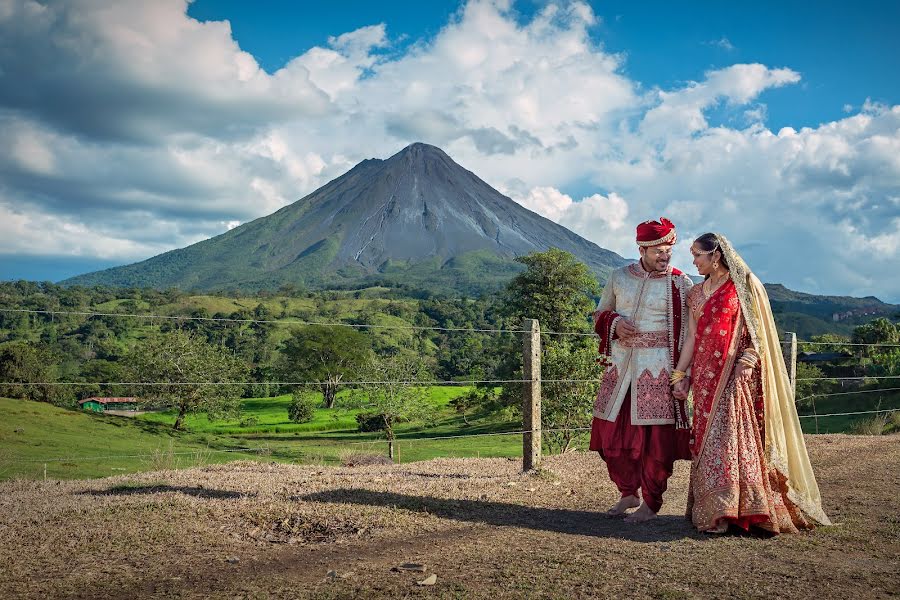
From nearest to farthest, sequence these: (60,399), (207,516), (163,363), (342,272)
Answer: (207,516) < (60,399) < (163,363) < (342,272)

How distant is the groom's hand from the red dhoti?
411 mm

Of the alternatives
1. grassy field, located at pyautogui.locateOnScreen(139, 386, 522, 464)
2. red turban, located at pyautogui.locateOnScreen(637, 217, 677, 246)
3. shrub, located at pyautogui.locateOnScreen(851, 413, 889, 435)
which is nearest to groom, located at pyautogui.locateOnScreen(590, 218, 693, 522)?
red turban, located at pyautogui.locateOnScreen(637, 217, 677, 246)

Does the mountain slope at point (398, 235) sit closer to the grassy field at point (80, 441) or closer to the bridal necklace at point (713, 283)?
the grassy field at point (80, 441)

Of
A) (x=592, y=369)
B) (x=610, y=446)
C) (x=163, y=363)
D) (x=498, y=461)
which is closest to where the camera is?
(x=610, y=446)

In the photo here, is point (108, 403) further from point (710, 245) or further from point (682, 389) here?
point (710, 245)

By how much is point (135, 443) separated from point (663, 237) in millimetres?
24069

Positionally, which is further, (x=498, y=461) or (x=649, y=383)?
(x=498, y=461)

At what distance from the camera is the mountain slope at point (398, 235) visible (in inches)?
6156

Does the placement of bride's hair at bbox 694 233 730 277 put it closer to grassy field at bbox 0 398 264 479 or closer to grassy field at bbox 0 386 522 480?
grassy field at bbox 0 386 522 480

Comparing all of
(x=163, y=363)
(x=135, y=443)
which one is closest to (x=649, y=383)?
(x=135, y=443)

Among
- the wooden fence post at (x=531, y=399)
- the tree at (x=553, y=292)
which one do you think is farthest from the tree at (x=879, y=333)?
the wooden fence post at (x=531, y=399)

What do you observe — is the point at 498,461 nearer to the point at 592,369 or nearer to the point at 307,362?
the point at 592,369

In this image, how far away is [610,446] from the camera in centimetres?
498

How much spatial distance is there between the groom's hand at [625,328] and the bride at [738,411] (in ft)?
1.22
